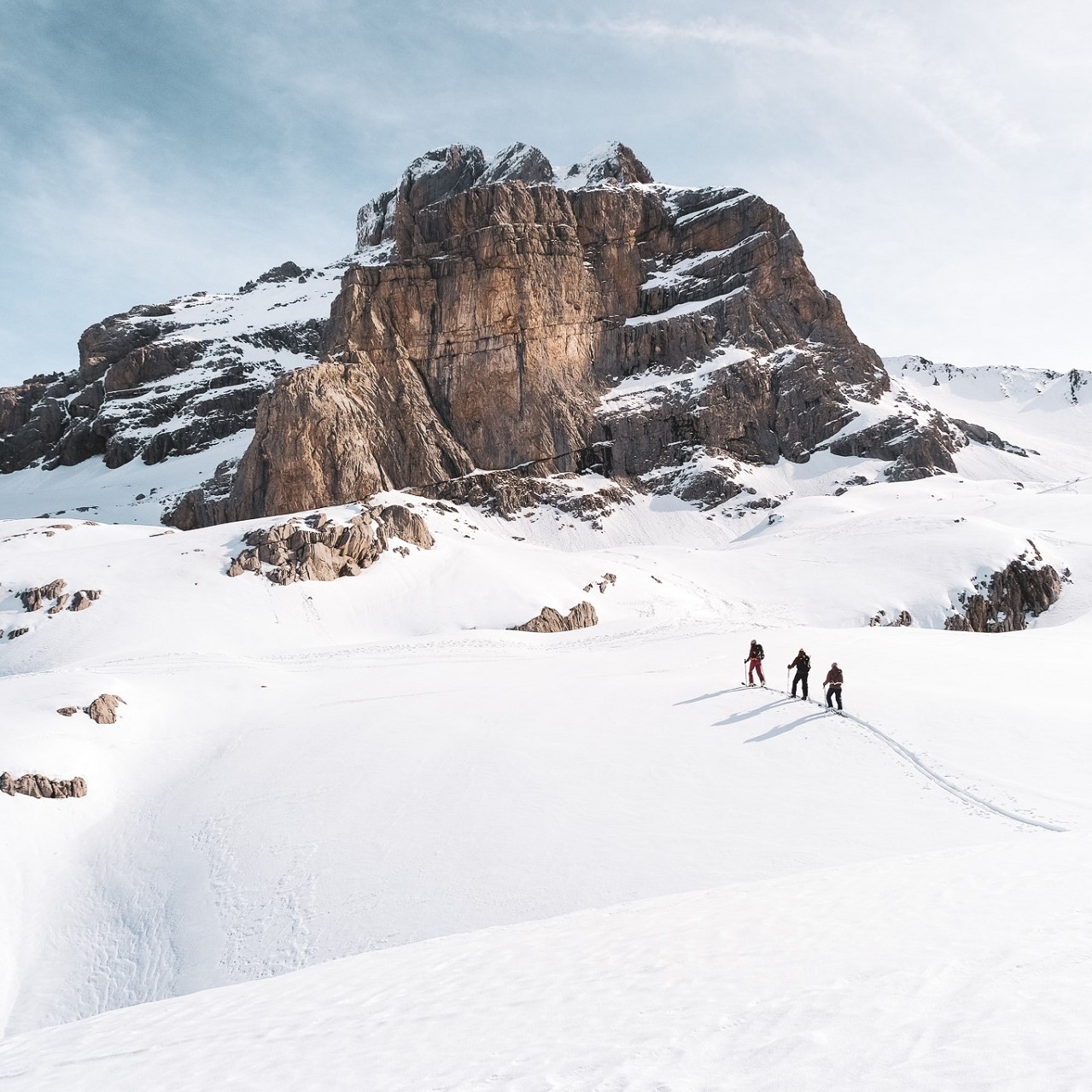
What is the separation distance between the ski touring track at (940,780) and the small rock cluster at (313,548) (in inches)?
996

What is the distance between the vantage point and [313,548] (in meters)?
34.3

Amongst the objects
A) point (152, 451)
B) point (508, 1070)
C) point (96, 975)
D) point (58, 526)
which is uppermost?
point (152, 451)

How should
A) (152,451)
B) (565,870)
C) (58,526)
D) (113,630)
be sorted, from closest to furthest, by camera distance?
(565,870), (113,630), (58,526), (152,451)

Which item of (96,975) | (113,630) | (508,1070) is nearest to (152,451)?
(113,630)

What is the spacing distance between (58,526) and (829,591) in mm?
46416

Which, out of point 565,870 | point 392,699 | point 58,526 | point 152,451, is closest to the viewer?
point 565,870

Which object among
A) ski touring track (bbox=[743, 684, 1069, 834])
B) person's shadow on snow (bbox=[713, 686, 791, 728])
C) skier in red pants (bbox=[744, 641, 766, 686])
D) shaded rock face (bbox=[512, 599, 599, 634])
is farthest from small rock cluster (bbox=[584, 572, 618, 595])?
ski touring track (bbox=[743, 684, 1069, 834])

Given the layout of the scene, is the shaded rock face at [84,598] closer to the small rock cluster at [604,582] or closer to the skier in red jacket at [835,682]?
the small rock cluster at [604,582]

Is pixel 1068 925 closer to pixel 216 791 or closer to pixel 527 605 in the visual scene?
pixel 216 791

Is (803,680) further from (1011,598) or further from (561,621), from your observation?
(1011,598)

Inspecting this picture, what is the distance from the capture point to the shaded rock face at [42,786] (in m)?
13.3

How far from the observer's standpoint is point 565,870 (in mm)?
9398

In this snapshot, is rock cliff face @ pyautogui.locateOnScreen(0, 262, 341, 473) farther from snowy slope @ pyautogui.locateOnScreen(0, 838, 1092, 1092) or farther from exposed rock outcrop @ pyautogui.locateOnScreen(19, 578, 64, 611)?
snowy slope @ pyautogui.locateOnScreen(0, 838, 1092, 1092)

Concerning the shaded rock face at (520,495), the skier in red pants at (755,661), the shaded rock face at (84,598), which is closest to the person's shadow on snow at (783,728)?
the skier in red pants at (755,661)
